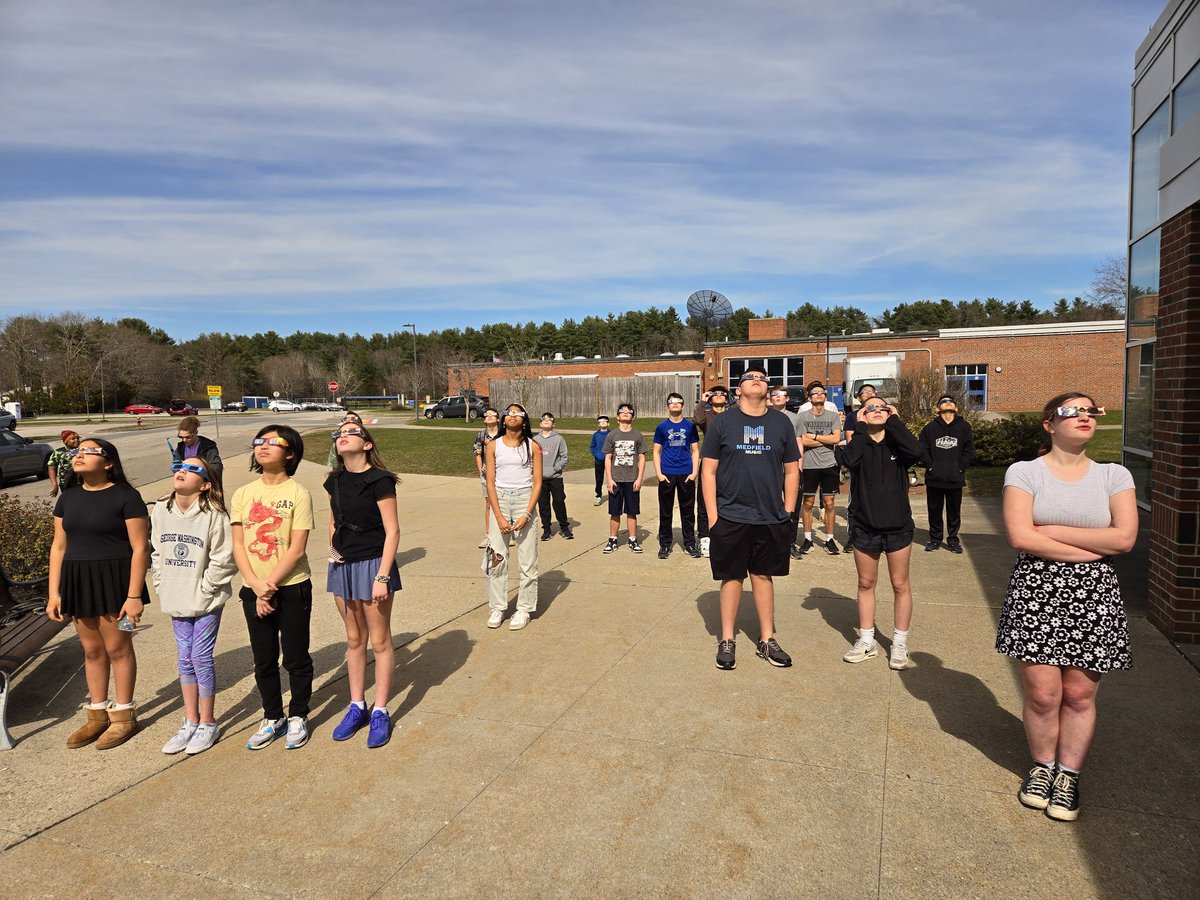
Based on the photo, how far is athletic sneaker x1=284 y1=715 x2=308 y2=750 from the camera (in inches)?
150

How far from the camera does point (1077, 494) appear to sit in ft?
9.73

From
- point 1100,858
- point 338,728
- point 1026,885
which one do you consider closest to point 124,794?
point 338,728

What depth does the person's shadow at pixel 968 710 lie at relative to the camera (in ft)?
11.6

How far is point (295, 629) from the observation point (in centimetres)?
387

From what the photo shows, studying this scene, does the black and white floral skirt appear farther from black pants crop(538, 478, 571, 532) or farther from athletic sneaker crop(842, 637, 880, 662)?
black pants crop(538, 478, 571, 532)

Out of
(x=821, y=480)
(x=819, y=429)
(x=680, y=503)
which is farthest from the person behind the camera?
(x=821, y=480)

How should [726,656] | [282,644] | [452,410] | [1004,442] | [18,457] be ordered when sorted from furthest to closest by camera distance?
[452,410] → [18,457] → [1004,442] → [726,656] → [282,644]

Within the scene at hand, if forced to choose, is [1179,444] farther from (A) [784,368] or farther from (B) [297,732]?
(A) [784,368]

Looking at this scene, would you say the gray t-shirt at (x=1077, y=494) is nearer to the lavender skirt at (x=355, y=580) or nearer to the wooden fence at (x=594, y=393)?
the lavender skirt at (x=355, y=580)

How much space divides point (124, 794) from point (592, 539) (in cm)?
615

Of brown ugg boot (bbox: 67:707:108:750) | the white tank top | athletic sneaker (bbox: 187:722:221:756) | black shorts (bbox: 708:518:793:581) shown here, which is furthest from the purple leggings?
black shorts (bbox: 708:518:793:581)

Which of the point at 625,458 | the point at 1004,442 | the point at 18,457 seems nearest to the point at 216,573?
the point at 625,458

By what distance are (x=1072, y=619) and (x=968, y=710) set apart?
4.16ft

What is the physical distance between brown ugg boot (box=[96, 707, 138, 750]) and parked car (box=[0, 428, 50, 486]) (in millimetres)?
17506
